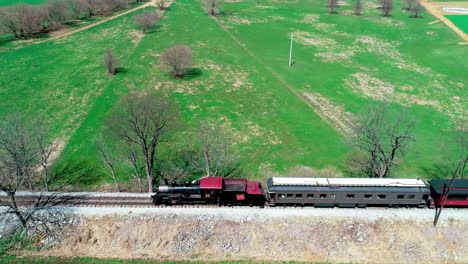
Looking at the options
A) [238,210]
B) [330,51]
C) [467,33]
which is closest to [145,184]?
[238,210]

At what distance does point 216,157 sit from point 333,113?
26665mm

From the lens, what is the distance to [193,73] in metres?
81.7

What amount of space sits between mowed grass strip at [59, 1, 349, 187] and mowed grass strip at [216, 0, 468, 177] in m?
5.43

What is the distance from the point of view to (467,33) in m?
106

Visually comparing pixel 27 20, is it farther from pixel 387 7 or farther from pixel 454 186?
pixel 387 7

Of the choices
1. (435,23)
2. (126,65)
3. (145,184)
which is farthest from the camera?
(435,23)

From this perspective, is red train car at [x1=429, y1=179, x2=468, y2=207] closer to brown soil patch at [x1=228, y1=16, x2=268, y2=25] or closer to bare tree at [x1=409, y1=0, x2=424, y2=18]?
brown soil patch at [x1=228, y1=16, x2=268, y2=25]

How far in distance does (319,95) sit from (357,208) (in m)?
35.3

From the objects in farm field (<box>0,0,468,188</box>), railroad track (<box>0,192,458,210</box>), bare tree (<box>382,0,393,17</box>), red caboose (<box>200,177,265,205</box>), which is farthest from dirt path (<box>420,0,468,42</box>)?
red caboose (<box>200,177,265,205</box>)

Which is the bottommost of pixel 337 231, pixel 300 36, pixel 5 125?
pixel 337 231

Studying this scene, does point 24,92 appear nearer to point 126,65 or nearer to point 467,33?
point 126,65

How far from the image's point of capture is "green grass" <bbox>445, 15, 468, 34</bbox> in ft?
363

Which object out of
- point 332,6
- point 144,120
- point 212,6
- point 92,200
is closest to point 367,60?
point 332,6

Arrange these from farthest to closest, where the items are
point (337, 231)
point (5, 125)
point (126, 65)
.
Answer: point (126, 65) < point (5, 125) < point (337, 231)
